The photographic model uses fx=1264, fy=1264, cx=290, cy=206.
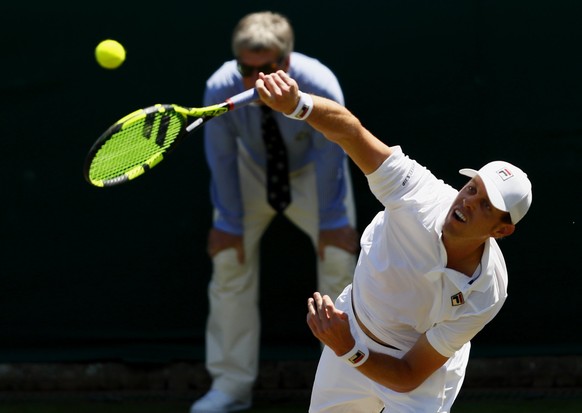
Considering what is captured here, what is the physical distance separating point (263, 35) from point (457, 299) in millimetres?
1490

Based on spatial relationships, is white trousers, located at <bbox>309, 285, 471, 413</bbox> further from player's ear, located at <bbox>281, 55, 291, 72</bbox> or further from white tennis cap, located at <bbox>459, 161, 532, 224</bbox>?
player's ear, located at <bbox>281, 55, 291, 72</bbox>

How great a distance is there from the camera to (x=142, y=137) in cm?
389

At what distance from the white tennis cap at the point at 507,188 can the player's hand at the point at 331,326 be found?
565mm

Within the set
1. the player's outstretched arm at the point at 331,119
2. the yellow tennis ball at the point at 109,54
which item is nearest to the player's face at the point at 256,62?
the yellow tennis ball at the point at 109,54

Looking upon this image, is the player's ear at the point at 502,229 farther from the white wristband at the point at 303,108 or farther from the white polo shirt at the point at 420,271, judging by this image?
the white wristband at the point at 303,108

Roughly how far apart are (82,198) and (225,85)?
1030 millimetres

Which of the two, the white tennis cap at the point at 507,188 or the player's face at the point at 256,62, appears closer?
the white tennis cap at the point at 507,188

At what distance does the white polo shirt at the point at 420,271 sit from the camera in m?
3.72

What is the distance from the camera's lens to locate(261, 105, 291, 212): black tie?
507 cm

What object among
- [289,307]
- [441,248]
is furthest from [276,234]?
[441,248]

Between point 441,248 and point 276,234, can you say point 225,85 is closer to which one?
point 276,234

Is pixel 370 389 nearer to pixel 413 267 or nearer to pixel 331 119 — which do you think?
pixel 413 267

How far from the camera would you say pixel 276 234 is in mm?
5629

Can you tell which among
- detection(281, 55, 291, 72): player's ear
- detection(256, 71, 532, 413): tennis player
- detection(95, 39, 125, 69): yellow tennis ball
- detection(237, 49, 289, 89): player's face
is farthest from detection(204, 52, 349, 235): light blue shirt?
detection(256, 71, 532, 413): tennis player
